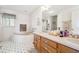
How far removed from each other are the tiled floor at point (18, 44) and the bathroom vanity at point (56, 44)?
117mm

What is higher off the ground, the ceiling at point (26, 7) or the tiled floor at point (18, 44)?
the ceiling at point (26, 7)

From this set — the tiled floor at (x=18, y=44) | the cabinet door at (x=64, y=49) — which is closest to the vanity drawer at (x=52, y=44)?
the cabinet door at (x=64, y=49)

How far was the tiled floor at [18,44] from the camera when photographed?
159cm

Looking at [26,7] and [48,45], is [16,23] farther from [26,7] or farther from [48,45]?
[48,45]

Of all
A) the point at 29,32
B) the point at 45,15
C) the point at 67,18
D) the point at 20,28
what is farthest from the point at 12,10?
the point at 67,18

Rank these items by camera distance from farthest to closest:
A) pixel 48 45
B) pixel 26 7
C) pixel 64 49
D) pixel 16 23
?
pixel 48 45
pixel 16 23
pixel 26 7
pixel 64 49

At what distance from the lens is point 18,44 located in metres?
1.68

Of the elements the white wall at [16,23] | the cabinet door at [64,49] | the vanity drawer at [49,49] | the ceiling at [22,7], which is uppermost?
the ceiling at [22,7]

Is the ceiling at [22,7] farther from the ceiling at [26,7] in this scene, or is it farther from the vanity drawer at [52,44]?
the vanity drawer at [52,44]

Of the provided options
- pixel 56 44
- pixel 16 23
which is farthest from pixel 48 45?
pixel 16 23

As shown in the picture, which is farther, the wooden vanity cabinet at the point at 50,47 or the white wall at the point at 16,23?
the white wall at the point at 16,23

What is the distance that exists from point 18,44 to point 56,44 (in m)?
0.60
